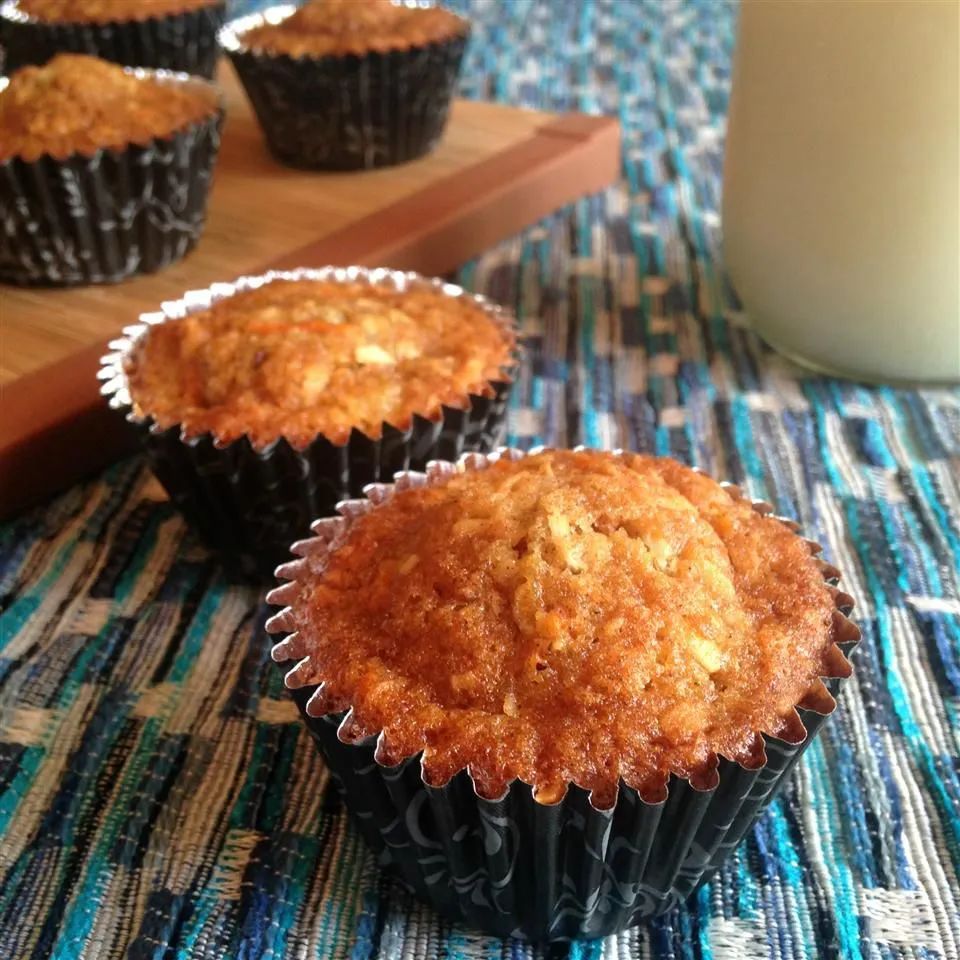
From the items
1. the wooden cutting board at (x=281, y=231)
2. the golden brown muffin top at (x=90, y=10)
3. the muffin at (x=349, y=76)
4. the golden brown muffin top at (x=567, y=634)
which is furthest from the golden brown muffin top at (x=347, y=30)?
the golden brown muffin top at (x=567, y=634)

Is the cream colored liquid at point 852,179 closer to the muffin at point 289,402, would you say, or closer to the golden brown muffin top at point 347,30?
the muffin at point 289,402

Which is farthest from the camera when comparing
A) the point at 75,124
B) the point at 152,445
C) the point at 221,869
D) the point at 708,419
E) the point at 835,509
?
the point at 75,124

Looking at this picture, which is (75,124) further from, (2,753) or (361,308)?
(2,753)

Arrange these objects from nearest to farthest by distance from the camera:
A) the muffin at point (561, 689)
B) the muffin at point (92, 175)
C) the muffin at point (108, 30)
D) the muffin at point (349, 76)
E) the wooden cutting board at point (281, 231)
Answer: the muffin at point (561, 689) < the wooden cutting board at point (281, 231) < the muffin at point (92, 175) < the muffin at point (349, 76) < the muffin at point (108, 30)

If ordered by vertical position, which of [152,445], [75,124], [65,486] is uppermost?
[75,124]

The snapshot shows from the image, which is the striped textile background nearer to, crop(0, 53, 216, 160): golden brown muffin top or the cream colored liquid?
the cream colored liquid

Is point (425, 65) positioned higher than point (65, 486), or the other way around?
point (425, 65)

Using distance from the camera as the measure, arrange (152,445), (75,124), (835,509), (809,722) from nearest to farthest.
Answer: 1. (809,722)
2. (152,445)
3. (835,509)
4. (75,124)

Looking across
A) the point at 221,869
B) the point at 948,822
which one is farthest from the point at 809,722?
the point at 221,869
